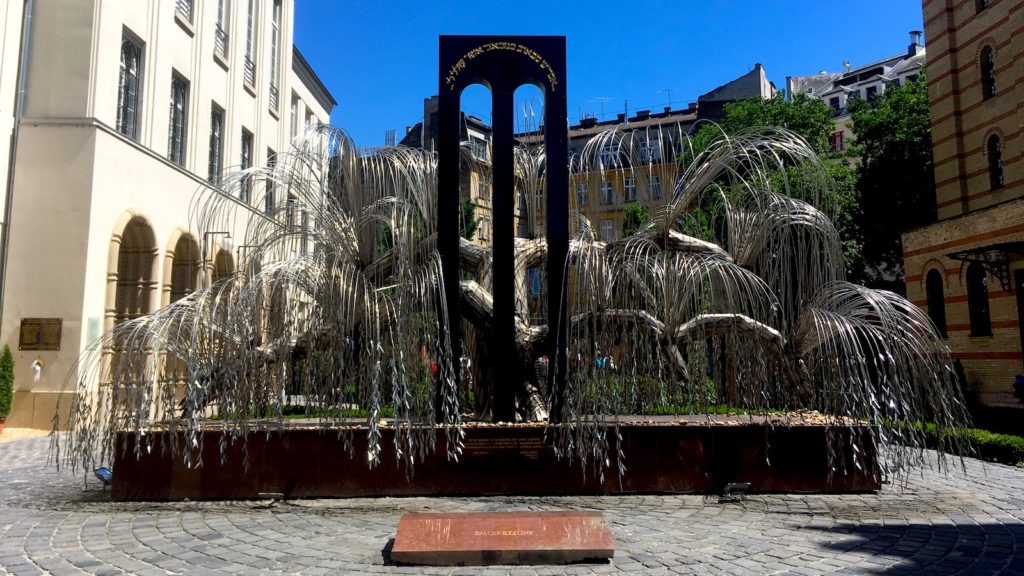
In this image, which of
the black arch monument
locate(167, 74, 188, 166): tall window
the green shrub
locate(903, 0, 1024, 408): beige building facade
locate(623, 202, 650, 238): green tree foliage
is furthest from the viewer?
locate(167, 74, 188, 166): tall window

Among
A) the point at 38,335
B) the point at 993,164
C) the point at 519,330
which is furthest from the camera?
the point at 993,164

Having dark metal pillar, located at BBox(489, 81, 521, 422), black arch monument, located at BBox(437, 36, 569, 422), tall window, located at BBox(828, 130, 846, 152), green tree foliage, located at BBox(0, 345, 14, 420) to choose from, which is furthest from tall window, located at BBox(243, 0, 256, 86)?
tall window, located at BBox(828, 130, 846, 152)

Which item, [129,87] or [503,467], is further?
[129,87]

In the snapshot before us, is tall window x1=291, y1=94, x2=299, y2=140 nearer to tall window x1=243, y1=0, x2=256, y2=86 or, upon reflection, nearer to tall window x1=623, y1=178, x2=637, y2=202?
tall window x1=243, y1=0, x2=256, y2=86

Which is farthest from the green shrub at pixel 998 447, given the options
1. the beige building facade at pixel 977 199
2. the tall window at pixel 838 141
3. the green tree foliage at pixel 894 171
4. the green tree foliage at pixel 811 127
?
the tall window at pixel 838 141

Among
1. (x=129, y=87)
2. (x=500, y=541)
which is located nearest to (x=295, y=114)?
(x=129, y=87)

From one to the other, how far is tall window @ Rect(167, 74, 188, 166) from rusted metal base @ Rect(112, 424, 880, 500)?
46.6 ft

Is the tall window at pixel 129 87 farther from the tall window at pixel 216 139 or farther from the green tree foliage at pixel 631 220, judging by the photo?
the green tree foliage at pixel 631 220

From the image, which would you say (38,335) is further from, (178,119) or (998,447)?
(998,447)

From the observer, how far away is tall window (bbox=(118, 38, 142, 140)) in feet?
58.3

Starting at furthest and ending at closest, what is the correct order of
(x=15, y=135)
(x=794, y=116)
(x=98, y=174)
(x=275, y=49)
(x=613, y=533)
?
(x=794, y=116) → (x=275, y=49) → (x=98, y=174) → (x=15, y=135) → (x=613, y=533)

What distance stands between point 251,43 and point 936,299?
24.3m

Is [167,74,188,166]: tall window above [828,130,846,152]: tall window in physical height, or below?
below

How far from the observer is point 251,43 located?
2569 centimetres
